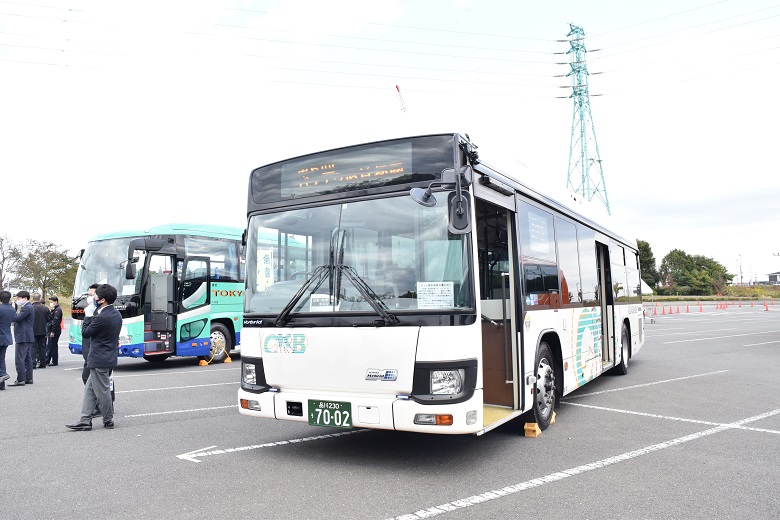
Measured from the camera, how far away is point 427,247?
5.40m

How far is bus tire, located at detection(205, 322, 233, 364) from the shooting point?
15.7m

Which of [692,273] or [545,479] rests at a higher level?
[692,273]

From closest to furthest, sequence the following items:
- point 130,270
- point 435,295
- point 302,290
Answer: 1. point 435,295
2. point 302,290
3. point 130,270

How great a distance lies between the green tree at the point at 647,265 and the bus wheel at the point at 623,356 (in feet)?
238

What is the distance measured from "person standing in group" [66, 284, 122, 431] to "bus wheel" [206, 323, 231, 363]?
7.84 meters

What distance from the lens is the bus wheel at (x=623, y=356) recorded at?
1216 cm

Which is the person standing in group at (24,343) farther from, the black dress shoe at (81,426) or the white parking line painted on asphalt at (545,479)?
the white parking line painted on asphalt at (545,479)

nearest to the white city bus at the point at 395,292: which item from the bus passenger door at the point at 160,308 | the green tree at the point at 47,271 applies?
the bus passenger door at the point at 160,308

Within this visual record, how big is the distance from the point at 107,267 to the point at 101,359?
720 cm

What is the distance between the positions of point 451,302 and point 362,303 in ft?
2.67

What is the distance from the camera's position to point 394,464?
5.89 m

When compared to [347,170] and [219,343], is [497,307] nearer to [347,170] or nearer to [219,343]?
[347,170]

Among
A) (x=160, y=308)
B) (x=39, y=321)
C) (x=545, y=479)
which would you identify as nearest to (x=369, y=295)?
(x=545, y=479)

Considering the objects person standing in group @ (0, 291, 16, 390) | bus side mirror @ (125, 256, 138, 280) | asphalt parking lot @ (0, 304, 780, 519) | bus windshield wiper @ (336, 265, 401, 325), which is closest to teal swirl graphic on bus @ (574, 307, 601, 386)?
asphalt parking lot @ (0, 304, 780, 519)
